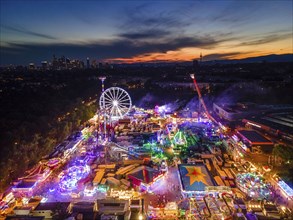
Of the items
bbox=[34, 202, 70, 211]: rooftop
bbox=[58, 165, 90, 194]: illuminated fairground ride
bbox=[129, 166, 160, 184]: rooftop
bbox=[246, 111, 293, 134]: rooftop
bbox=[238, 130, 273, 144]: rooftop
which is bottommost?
bbox=[58, 165, 90, 194]: illuminated fairground ride

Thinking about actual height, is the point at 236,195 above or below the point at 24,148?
below

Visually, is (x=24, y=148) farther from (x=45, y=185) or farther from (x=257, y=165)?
(x=257, y=165)

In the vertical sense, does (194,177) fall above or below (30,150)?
below

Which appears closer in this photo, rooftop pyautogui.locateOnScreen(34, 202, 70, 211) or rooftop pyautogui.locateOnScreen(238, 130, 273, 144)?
rooftop pyautogui.locateOnScreen(34, 202, 70, 211)

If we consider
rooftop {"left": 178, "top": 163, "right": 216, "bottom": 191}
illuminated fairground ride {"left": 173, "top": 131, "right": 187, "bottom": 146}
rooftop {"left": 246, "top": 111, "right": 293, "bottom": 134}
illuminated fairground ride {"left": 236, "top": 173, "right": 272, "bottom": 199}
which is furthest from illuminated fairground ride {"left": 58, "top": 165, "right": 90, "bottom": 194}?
rooftop {"left": 246, "top": 111, "right": 293, "bottom": 134}

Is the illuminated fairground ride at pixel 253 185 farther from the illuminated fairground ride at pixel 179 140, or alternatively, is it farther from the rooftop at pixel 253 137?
Result: the illuminated fairground ride at pixel 179 140

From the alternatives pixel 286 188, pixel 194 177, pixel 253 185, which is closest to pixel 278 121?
pixel 286 188

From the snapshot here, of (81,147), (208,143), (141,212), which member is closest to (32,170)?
(81,147)

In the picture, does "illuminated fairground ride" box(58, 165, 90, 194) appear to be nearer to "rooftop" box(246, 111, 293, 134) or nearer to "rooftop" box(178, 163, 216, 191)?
"rooftop" box(178, 163, 216, 191)

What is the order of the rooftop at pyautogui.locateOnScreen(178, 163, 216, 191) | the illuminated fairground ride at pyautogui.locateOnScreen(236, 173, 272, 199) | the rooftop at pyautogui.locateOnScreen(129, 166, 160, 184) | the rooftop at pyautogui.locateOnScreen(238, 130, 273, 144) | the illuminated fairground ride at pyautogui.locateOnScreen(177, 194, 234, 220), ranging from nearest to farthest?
the illuminated fairground ride at pyautogui.locateOnScreen(177, 194, 234, 220), the illuminated fairground ride at pyautogui.locateOnScreen(236, 173, 272, 199), the rooftop at pyautogui.locateOnScreen(178, 163, 216, 191), the rooftop at pyautogui.locateOnScreen(129, 166, 160, 184), the rooftop at pyautogui.locateOnScreen(238, 130, 273, 144)

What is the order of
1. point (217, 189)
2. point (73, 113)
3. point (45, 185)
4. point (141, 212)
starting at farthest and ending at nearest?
point (73, 113) → point (45, 185) → point (217, 189) → point (141, 212)

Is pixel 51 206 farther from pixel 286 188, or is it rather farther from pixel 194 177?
pixel 286 188
